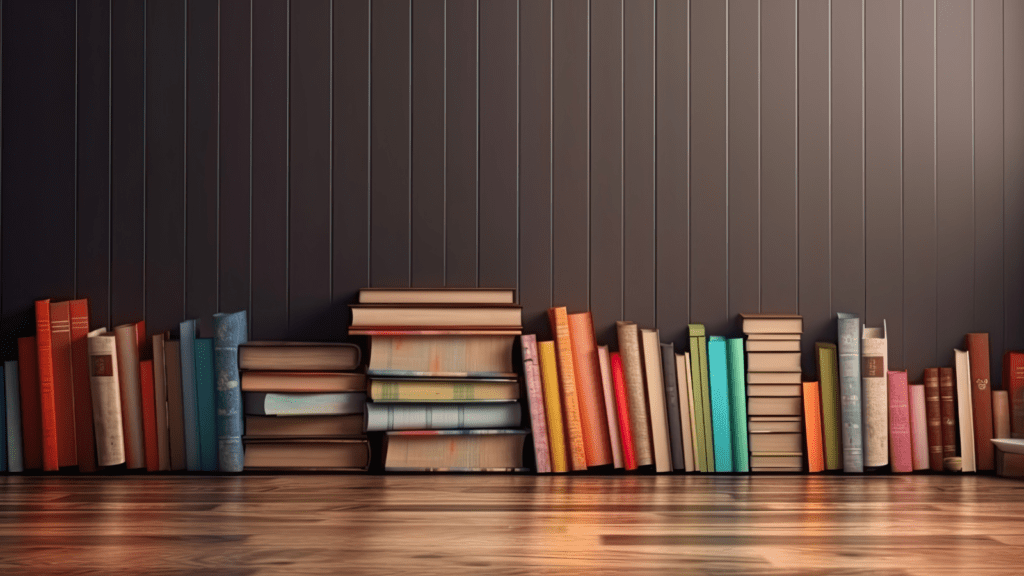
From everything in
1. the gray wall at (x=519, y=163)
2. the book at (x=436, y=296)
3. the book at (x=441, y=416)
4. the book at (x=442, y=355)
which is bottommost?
the book at (x=441, y=416)

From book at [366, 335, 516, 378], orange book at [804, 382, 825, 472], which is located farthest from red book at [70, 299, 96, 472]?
orange book at [804, 382, 825, 472]

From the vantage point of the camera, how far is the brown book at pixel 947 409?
8.58 feet

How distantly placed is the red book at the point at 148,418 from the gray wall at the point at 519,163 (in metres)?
0.23

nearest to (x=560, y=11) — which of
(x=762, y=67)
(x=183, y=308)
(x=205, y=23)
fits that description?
(x=762, y=67)

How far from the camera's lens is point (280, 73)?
272 cm

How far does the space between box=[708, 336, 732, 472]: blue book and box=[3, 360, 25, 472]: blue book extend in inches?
85.9

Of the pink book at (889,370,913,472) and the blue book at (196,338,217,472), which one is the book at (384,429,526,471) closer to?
the blue book at (196,338,217,472)

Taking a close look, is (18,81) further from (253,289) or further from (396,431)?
(396,431)

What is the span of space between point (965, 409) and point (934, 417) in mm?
102

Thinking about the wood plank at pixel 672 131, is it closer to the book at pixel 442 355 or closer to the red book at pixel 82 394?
the book at pixel 442 355

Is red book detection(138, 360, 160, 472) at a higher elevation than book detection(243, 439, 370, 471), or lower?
higher

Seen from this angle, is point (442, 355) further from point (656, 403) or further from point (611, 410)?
point (656, 403)

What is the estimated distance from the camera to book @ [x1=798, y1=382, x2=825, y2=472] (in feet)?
8.45

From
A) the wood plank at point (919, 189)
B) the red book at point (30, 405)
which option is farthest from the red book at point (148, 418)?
the wood plank at point (919, 189)
